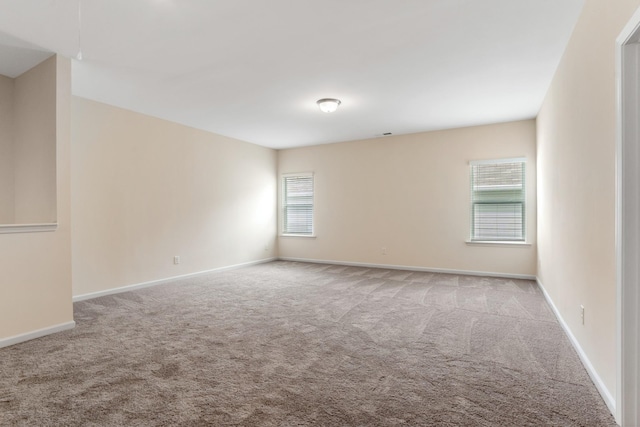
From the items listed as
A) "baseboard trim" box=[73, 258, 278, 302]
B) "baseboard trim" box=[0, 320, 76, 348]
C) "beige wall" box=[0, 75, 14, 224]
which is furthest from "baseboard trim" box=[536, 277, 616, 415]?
"beige wall" box=[0, 75, 14, 224]

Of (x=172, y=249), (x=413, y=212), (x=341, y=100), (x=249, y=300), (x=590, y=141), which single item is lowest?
(x=249, y=300)

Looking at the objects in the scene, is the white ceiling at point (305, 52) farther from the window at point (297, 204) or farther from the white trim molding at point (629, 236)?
the window at point (297, 204)

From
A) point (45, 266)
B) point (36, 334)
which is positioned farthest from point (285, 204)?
point (36, 334)

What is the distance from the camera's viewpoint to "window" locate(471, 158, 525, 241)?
5453 millimetres

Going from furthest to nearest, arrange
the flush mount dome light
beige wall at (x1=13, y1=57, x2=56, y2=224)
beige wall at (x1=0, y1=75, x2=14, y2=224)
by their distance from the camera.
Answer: the flush mount dome light
beige wall at (x1=0, y1=75, x2=14, y2=224)
beige wall at (x1=13, y1=57, x2=56, y2=224)

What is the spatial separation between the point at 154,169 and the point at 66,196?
196 centimetres

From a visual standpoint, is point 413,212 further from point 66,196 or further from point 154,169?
point 66,196

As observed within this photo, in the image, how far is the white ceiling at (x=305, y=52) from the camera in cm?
245

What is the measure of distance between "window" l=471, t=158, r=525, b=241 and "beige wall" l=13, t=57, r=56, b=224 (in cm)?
585

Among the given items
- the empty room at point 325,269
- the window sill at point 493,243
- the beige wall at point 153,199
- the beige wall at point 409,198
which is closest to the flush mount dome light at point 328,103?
the empty room at point 325,269

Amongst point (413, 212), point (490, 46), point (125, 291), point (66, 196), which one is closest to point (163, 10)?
point (66, 196)

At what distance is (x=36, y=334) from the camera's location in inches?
117

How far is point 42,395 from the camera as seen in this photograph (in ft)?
6.59

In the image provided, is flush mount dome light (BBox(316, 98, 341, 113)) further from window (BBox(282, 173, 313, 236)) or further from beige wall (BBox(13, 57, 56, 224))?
window (BBox(282, 173, 313, 236))
